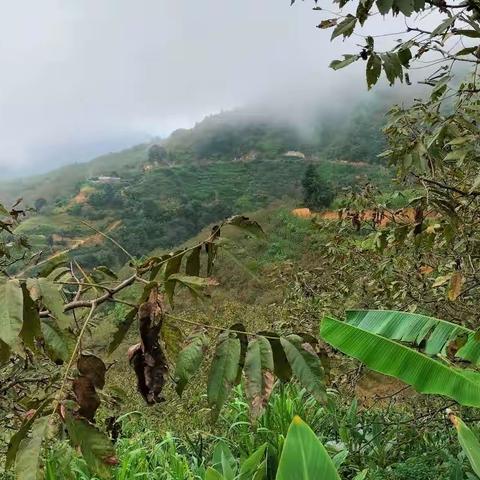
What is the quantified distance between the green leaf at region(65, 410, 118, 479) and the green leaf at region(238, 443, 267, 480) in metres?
1.23

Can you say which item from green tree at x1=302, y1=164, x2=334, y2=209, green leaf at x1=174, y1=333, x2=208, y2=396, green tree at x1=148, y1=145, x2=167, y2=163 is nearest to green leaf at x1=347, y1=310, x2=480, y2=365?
green leaf at x1=174, y1=333, x2=208, y2=396

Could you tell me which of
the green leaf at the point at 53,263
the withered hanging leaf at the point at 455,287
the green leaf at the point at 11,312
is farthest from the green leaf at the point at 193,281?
the withered hanging leaf at the point at 455,287

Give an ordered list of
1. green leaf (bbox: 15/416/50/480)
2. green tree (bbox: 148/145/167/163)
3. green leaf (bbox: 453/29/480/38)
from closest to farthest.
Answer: green leaf (bbox: 15/416/50/480) < green leaf (bbox: 453/29/480/38) < green tree (bbox: 148/145/167/163)

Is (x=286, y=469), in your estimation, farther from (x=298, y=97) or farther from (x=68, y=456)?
(x=298, y=97)

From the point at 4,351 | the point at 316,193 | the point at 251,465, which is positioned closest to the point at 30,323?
the point at 4,351

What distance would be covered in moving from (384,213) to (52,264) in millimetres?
2733

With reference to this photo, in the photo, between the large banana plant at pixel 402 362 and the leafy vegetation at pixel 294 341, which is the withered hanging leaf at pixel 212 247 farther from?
the large banana plant at pixel 402 362

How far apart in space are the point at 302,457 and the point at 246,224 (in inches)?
24.4

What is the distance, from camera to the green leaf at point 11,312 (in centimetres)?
104

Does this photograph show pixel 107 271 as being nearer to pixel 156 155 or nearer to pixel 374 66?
pixel 374 66

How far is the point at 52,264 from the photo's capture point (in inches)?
63.6

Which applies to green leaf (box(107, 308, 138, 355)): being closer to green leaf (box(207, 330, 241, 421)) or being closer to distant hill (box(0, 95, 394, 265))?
green leaf (box(207, 330, 241, 421))

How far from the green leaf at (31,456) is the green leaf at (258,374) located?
1.28ft

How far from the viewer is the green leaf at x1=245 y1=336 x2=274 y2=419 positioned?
3.72ft
